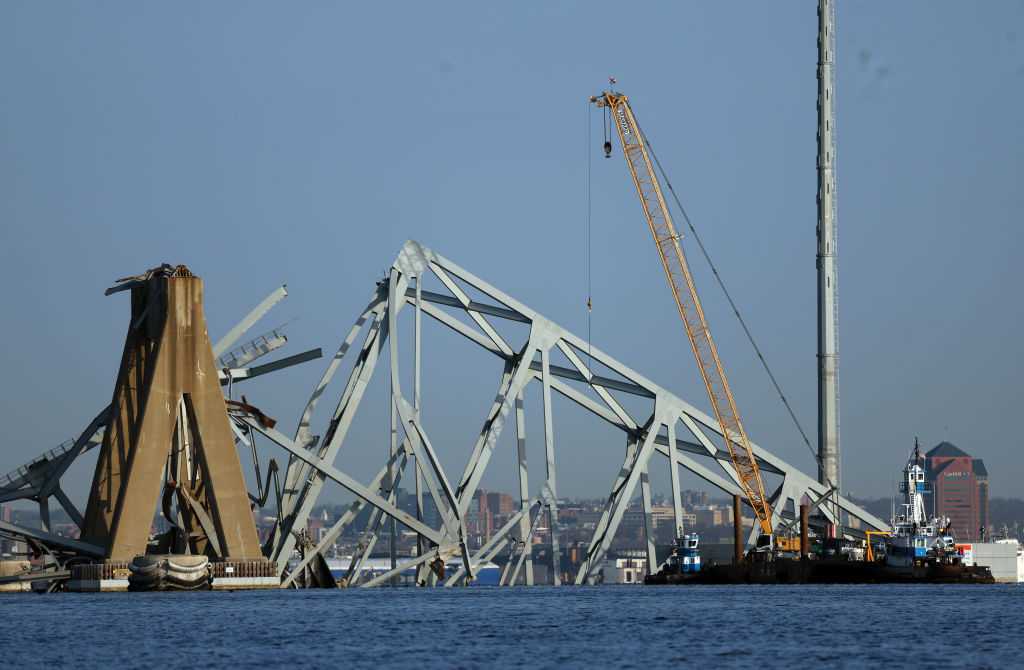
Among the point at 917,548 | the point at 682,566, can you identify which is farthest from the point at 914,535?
the point at 682,566

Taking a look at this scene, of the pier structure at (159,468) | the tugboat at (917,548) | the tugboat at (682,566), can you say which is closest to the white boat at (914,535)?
the tugboat at (917,548)

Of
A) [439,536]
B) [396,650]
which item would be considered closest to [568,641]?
[396,650]

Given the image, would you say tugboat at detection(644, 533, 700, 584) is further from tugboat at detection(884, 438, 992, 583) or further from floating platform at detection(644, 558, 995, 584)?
tugboat at detection(884, 438, 992, 583)

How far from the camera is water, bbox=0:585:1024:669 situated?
6788 centimetres

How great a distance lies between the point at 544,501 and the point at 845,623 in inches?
2049

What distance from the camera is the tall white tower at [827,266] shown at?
489 feet

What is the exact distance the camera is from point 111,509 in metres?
123

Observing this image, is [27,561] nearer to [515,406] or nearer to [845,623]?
[515,406]

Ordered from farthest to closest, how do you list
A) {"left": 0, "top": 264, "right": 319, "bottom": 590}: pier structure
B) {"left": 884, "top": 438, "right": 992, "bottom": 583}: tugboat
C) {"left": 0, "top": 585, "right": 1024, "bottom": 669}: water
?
{"left": 884, "top": 438, "right": 992, "bottom": 583}: tugboat → {"left": 0, "top": 264, "right": 319, "bottom": 590}: pier structure → {"left": 0, "top": 585, "right": 1024, "bottom": 669}: water

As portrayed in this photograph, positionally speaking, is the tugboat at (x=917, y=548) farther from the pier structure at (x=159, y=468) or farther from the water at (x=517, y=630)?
the pier structure at (x=159, y=468)

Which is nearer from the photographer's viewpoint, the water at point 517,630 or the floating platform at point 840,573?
the water at point 517,630

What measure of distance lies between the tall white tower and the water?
2767 cm

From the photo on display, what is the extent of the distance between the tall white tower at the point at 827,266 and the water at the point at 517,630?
27.7 metres

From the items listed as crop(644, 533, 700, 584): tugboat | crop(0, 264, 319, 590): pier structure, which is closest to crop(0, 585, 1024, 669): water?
crop(0, 264, 319, 590): pier structure
